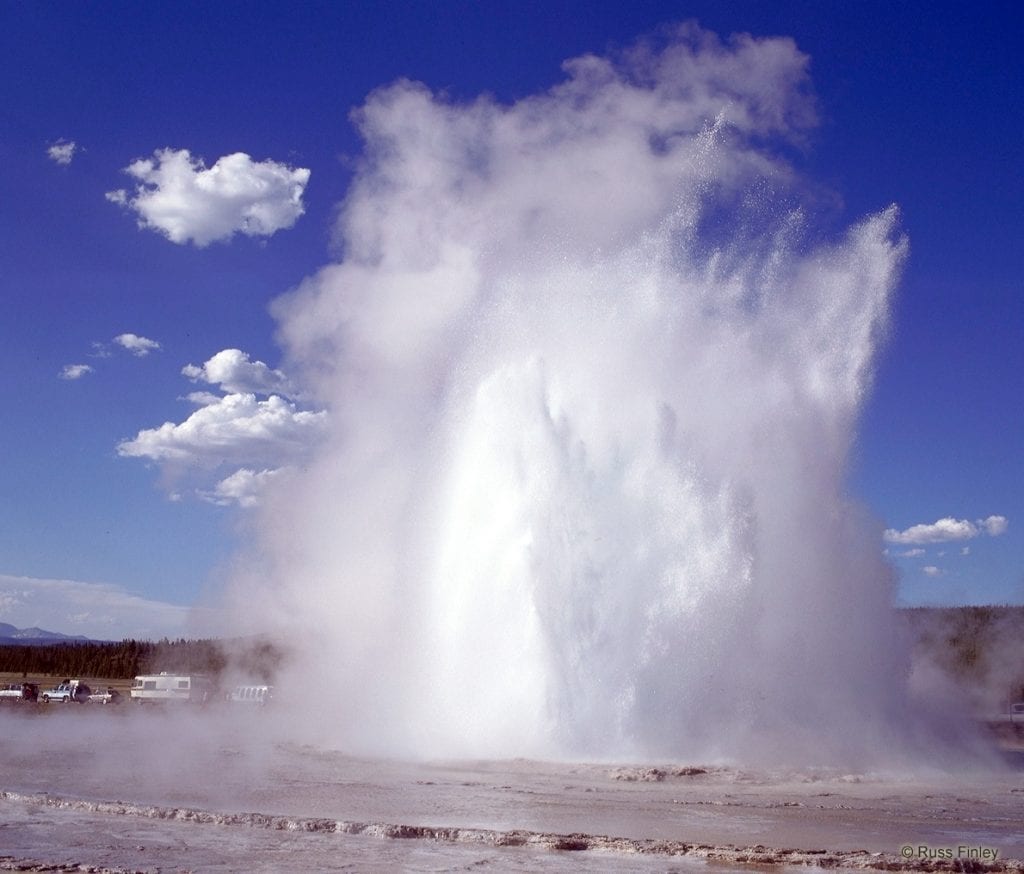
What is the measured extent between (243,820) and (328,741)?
1281 cm

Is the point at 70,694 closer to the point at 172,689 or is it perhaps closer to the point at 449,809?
the point at 172,689

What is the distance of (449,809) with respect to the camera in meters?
14.4

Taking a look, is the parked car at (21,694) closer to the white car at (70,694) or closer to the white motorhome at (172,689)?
the white car at (70,694)

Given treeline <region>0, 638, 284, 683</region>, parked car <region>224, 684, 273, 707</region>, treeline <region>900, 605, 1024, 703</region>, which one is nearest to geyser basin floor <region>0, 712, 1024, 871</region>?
parked car <region>224, 684, 273, 707</region>

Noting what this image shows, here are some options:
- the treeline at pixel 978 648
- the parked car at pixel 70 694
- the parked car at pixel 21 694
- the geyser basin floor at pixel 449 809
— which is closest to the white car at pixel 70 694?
the parked car at pixel 70 694

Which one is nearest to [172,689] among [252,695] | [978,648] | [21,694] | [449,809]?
[21,694]

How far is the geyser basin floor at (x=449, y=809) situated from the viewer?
11258 mm

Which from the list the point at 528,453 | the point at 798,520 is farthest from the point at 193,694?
the point at 798,520

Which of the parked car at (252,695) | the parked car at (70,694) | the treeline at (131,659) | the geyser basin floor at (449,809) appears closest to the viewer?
the geyser basin floor at (449,809)

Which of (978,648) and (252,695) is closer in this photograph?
(252,695)

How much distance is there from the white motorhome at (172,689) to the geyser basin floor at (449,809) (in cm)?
2805

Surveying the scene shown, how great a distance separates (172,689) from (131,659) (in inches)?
1597

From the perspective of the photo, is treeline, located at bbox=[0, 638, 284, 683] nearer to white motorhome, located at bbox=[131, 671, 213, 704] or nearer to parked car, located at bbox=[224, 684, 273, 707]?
white motorhome, located at bbox=[131, 671, 213, 704]

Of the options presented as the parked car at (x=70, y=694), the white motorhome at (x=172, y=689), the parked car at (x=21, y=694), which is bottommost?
the parked car at (x=21, y=694)
